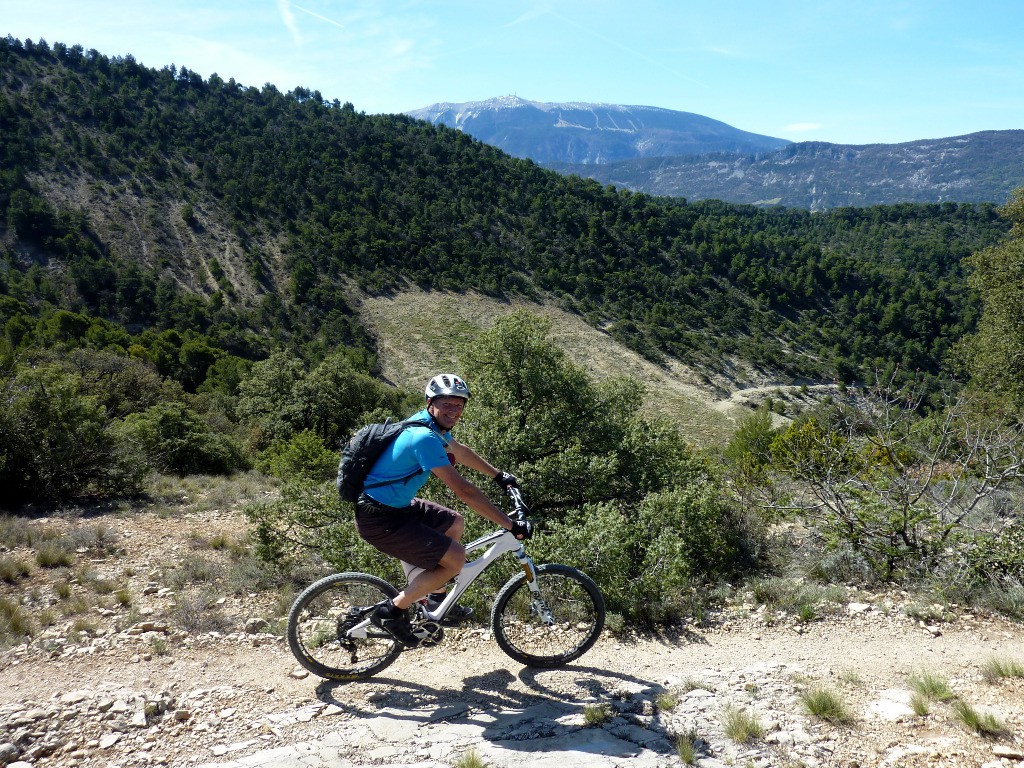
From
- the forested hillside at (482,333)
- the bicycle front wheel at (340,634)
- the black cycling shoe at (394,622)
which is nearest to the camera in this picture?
the black cycling shoe at (394,622)

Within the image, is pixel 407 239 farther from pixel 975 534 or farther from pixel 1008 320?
pixel 975 534

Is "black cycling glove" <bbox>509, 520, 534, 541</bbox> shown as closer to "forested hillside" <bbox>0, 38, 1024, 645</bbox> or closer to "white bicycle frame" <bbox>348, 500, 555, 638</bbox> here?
"white bicycle frame" <bbox>348, 500, 555, 638</bbox>

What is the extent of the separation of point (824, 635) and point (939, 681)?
1.09 meters

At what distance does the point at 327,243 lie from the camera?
54.1 metres

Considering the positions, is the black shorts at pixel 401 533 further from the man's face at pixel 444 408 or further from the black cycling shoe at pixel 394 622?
the man's face at pixel 444 408

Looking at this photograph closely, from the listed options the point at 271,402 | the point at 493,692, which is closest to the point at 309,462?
the point at 493,692

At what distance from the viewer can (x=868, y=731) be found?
→ 3.46m

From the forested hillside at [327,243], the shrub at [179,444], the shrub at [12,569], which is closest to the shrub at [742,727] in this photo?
the shrub at [12,569]

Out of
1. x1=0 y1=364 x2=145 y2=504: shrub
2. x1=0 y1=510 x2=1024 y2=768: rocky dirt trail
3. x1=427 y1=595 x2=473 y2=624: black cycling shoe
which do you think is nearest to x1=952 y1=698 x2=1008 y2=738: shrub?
x1=0 y1=510 x2=1024 y2=768: rocky dirt trail

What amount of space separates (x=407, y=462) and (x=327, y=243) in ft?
179

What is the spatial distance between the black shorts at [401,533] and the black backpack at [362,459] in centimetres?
10

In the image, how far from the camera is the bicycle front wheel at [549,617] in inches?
171

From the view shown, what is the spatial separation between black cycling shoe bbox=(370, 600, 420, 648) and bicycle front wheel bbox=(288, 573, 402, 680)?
0.31 feet

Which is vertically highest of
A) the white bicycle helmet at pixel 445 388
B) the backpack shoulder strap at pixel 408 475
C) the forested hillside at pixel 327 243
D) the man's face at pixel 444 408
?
the forested hillside at pixel 327 243
